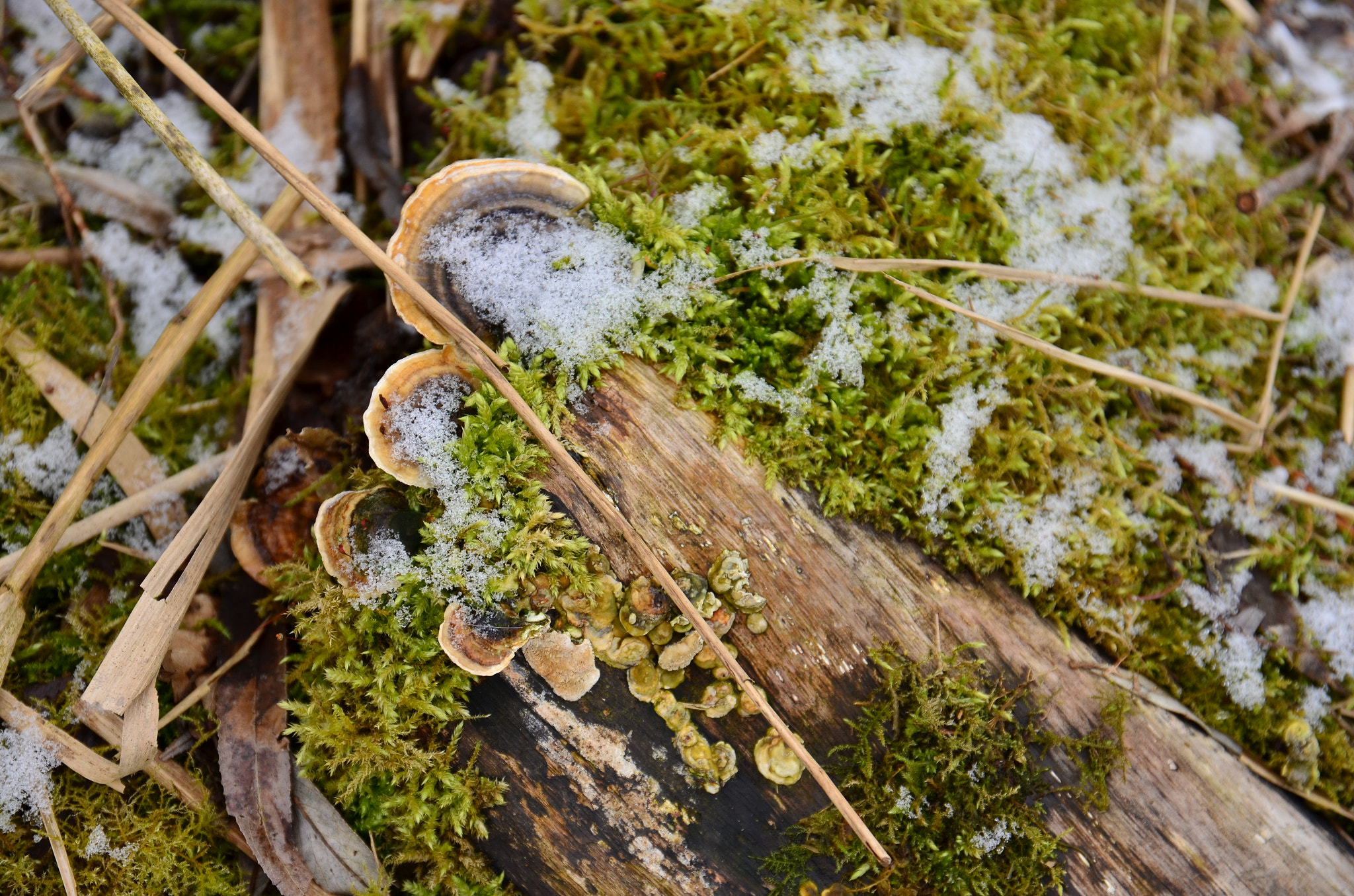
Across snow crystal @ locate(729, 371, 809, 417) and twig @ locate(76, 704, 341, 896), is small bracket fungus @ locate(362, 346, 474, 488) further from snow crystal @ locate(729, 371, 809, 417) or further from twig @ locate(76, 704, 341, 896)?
twig @ locate(76, 704, 341, 896)


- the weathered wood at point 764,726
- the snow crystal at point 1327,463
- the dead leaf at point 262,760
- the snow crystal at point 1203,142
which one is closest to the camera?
the weathered wood at point 764,726

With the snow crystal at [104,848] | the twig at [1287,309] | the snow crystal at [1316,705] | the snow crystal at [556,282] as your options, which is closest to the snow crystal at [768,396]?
the snow crystal at [556,282]

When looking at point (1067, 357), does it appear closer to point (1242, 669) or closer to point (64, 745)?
point (1242, 669)

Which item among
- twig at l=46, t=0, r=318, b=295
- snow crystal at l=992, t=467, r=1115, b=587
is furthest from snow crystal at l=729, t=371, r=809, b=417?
twig at l=46, t=0, r=318, b=295

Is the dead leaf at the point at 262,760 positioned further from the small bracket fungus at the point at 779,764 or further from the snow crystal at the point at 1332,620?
the snow crystal at the point at 1332,620

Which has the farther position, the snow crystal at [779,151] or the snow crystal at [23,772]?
the snow crystal at [779,151]

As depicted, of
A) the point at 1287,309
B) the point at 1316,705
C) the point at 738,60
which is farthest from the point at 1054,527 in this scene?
the point at 738,60
